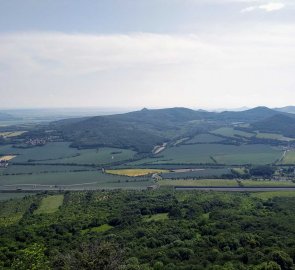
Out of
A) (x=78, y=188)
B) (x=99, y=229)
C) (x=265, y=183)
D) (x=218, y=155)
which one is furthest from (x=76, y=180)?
(x=218, y=155)

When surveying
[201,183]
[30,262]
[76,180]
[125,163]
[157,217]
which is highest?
[30,262]

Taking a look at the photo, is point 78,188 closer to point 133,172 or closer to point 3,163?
point 133,172

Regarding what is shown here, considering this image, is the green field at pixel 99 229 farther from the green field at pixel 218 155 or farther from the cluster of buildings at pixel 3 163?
the cluster of buildings at pixel 3 163

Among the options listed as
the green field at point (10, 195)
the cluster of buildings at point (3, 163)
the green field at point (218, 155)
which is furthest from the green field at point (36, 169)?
the green field at point (10, 195)

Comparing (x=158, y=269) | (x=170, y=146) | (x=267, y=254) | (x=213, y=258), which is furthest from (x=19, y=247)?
(x=170, y=146)

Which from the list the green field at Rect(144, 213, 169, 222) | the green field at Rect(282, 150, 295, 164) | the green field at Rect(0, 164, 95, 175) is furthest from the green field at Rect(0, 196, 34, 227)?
the green field at Rect(282, 150, 295, 164)
